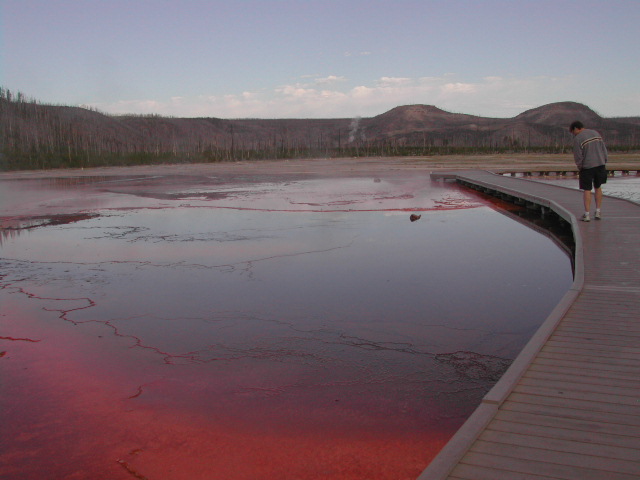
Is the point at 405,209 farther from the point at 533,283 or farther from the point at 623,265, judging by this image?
the point at 623,265

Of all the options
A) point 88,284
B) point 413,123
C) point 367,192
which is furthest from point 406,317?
point 413,123

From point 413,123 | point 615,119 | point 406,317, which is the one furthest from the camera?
point 413,123

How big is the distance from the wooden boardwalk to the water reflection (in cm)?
55

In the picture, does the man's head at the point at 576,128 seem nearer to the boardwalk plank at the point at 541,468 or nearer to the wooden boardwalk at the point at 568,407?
the wooden boardwalk at the point at 568,407

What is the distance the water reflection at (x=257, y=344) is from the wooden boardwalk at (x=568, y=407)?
1.80ft

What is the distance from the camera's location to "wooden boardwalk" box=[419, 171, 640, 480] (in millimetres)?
2145

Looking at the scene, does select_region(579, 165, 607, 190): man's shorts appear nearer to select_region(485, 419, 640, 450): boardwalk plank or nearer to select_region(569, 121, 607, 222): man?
select_region(569, 121, 607, 222): man

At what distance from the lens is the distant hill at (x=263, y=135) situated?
4964 centimetres

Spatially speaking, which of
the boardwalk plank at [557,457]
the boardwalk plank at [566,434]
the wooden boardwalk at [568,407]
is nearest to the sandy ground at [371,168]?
the wooden boardwalk at [568,407]

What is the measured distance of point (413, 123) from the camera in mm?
114188

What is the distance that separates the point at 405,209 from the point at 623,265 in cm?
733

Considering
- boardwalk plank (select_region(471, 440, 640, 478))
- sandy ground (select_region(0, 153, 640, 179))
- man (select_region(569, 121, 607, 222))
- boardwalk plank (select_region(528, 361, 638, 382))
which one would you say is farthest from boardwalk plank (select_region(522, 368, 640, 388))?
sandy ground (select_region(0, 153, 640, 179))

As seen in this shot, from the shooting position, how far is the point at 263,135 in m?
108

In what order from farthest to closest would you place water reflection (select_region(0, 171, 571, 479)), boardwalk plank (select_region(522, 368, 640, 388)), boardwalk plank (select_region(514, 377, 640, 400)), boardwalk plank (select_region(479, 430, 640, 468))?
water reflection (select_region(0, 171, 571, 479)), boardwalk plank (select_region(522, 368, 640, 388)), boardwalk plank (select_region(514, 377, 640, 400)), boardwalk plank (select_region(479, 430, 640, 468))
